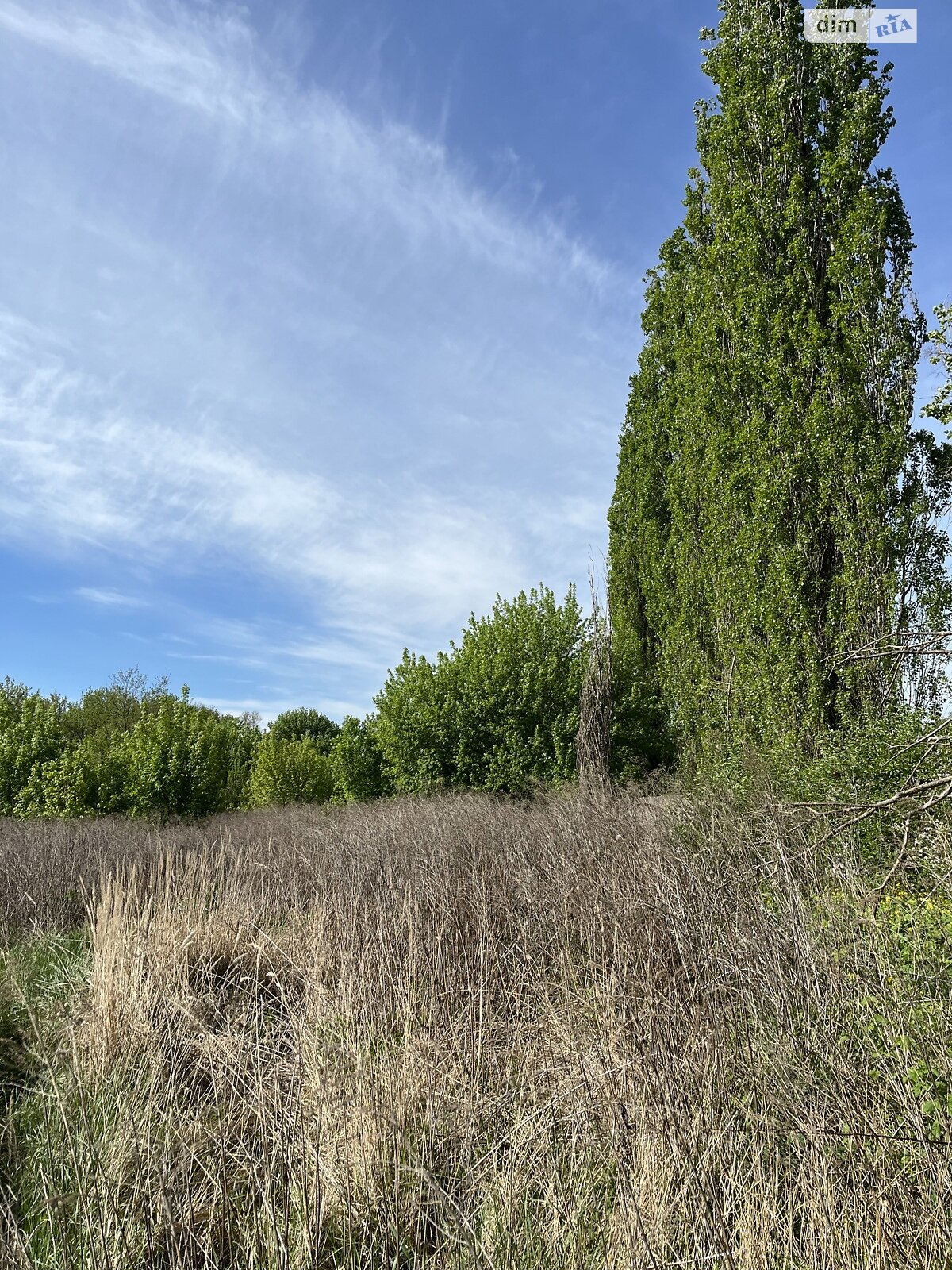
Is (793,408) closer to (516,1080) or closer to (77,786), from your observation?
(516,1080)

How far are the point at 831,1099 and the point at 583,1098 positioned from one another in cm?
90

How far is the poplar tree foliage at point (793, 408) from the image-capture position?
30.1 ft

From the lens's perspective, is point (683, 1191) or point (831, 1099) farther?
point (831, 1099)

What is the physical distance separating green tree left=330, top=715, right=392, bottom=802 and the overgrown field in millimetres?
9836

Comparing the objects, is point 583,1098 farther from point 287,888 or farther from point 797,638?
point 797,638

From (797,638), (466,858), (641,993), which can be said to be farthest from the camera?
(797,638)

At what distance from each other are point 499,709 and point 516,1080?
10.7 meters

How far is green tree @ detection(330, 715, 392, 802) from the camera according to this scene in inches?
617

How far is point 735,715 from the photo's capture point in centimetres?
1048

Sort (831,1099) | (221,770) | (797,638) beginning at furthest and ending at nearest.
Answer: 1. (221,770)
2. (797,638)
3. (831,1099)

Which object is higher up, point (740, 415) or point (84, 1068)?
point (740, 415)

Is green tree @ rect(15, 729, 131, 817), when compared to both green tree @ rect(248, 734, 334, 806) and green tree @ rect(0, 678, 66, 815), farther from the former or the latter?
green tree @ rect(248, 734, 334, 806)

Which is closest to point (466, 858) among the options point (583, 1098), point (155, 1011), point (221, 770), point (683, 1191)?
point (155, 1011)

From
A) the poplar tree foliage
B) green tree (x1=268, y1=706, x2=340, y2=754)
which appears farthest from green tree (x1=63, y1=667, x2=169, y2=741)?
the poplar tree foliage
